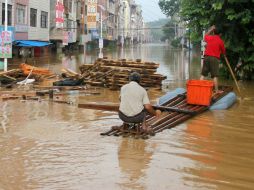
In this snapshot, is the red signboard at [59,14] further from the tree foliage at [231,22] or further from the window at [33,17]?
the tree foliage at [231,22]

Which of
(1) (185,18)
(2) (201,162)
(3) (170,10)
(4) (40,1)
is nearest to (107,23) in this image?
(3) (170,10)

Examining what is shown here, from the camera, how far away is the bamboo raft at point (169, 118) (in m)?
8.96

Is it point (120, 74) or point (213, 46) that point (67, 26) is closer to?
point (120, 74)

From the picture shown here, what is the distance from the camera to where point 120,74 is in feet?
55.6

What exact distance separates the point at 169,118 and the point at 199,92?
1548 millimetres

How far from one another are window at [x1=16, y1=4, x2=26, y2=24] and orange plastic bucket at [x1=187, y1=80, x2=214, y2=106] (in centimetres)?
3332

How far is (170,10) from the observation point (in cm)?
11356

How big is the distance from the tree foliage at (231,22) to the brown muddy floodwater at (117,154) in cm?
720

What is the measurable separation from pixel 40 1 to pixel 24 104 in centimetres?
3730

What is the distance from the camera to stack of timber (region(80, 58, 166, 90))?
17031 millimetres

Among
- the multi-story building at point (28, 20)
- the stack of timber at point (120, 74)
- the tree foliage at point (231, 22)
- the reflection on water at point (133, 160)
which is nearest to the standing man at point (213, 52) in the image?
the stack of timber at point (120, 74)

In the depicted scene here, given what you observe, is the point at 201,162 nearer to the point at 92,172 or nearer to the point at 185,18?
the point at 92,172

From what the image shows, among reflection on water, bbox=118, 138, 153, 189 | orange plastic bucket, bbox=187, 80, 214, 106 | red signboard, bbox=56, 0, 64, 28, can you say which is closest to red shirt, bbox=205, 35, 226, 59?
orange plastic bucket, bbox=187, 80, 214, 106

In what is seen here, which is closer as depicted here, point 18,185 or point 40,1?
point 18,185
